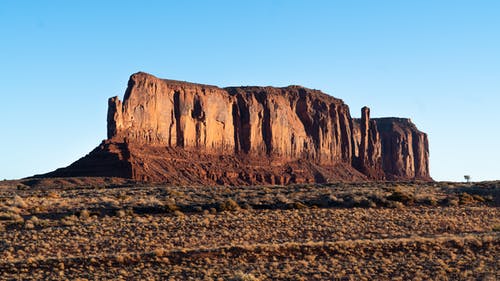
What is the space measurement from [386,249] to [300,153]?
11242cm

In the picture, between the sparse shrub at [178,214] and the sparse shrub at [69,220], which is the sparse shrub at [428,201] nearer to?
the sparse shrub at [178,214]

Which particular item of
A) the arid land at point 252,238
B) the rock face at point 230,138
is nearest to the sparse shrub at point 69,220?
the arid land at point 252,238

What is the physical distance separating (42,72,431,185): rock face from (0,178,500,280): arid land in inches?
1926

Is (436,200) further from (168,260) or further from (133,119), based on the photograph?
(133,119)

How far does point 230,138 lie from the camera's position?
126562mm

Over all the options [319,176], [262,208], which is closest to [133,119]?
[319,176]

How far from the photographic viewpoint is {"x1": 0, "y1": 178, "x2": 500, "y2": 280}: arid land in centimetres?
2581

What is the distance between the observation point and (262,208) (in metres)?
41.2

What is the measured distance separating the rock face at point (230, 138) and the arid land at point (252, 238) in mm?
48913

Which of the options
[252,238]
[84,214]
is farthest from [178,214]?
[252,238]

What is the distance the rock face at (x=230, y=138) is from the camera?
9644 cm

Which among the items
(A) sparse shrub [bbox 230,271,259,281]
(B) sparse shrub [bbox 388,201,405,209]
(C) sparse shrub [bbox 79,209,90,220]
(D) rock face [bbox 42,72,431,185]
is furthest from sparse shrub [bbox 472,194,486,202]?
(D) rock face [bbox 42,72,431,185]

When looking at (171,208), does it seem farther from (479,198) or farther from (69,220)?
(479,198)

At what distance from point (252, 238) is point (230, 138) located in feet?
312
